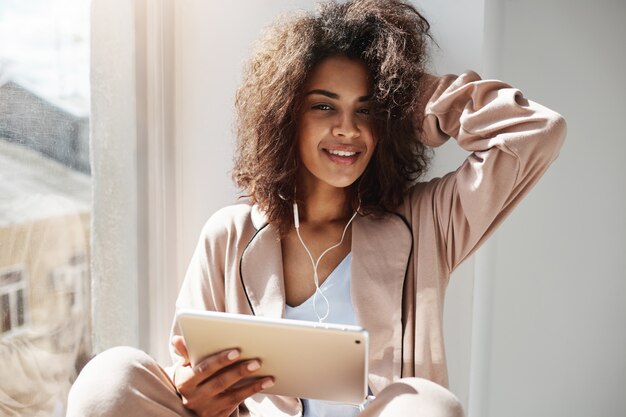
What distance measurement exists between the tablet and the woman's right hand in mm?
16

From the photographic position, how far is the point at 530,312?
6.36ft

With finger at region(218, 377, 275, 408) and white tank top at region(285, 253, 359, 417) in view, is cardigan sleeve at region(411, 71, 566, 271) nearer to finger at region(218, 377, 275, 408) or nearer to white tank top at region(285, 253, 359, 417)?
white tank top at region(285, 253, 359, 417)

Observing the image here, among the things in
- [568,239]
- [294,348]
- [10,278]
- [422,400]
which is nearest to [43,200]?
[10,278]

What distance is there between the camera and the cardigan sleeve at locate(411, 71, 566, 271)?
1413mm

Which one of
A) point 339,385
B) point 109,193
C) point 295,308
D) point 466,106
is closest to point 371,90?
point 466,106

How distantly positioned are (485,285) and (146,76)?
3.41ft

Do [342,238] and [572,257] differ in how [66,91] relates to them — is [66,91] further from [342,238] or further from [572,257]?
[572,257]

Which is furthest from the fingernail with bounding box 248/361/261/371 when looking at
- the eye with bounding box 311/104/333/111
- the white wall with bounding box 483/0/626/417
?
the white wall with bounding box 483/0/626/417

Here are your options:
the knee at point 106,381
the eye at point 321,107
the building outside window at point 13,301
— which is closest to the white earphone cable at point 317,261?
the eye at point 321,107

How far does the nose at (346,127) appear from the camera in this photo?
1548 mm

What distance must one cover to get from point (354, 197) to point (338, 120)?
21 cm

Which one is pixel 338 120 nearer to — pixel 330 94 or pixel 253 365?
pixel 330 94

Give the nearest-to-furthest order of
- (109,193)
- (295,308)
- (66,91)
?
(295,308) → (66,91) → (109,193)

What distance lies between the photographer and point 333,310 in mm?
1603
